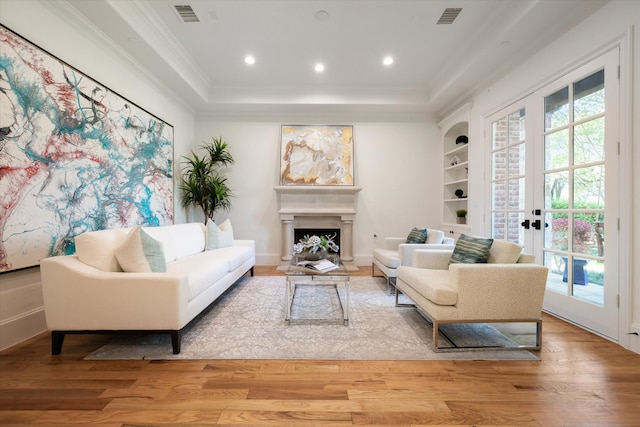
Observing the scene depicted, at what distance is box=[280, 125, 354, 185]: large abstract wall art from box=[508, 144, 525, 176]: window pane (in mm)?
2529

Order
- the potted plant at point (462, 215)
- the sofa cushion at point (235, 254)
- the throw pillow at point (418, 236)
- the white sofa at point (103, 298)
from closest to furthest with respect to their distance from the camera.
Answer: the white sofa at point (103, 298) < the sofa cushion at point (235, 254) < the throw pillow at point (418, 236) < the potted plant at point (462, 215)

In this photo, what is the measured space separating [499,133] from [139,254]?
4.45m

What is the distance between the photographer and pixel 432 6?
2.84 metres

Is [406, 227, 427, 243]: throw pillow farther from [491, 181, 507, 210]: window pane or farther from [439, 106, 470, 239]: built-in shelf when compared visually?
[439, 106, 470, 239]: built-in shelf

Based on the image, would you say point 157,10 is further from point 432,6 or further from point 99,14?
point 432,6

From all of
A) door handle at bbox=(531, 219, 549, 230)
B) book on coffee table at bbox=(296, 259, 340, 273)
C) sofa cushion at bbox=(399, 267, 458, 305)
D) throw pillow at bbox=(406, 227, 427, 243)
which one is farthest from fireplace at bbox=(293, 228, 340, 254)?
door handle at bbox=(531, 219, 549, 230)

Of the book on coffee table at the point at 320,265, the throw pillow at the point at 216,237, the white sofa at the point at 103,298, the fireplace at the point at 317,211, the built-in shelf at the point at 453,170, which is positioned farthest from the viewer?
the fireplace at the point at 317,211

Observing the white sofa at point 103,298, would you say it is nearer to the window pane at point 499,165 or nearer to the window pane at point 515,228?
the window pane at point 515,228

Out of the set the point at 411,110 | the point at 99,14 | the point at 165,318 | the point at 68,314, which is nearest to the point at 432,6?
the point at 411,110

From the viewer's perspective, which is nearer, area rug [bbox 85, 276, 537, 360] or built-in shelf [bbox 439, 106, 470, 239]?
area rug [bbox 85, 276, 537, 360]

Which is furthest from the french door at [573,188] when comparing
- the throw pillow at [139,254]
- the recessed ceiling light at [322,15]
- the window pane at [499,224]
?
the throw pillow at [139,254]

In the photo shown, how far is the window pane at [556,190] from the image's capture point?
8.70 feet

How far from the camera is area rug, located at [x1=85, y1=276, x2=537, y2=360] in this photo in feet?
6.35

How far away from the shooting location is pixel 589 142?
2426 millimetres
